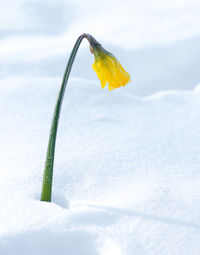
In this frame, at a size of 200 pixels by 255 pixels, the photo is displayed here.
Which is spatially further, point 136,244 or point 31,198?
point 31,198

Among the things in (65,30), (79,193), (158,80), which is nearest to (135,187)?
(79,193)

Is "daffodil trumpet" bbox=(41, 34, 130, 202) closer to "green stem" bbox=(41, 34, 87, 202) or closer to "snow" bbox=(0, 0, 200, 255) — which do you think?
"green stem" bbox=(41, 34, 87, 202)

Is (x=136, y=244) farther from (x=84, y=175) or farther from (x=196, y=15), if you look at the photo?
(x=196, y=15)

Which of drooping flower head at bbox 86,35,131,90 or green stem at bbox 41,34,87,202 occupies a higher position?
drooping flower head at bbox 86,35,131,90

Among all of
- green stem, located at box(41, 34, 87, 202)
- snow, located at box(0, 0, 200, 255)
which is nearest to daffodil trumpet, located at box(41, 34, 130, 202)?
green stem, located at box(41, 34, 87, 202)

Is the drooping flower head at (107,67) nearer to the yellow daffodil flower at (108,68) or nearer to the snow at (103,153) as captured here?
the yellow daffodil flower at (108,68)

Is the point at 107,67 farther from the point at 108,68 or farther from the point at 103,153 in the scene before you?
the point at 103,153

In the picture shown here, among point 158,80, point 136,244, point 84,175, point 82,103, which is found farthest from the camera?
point 158,80
